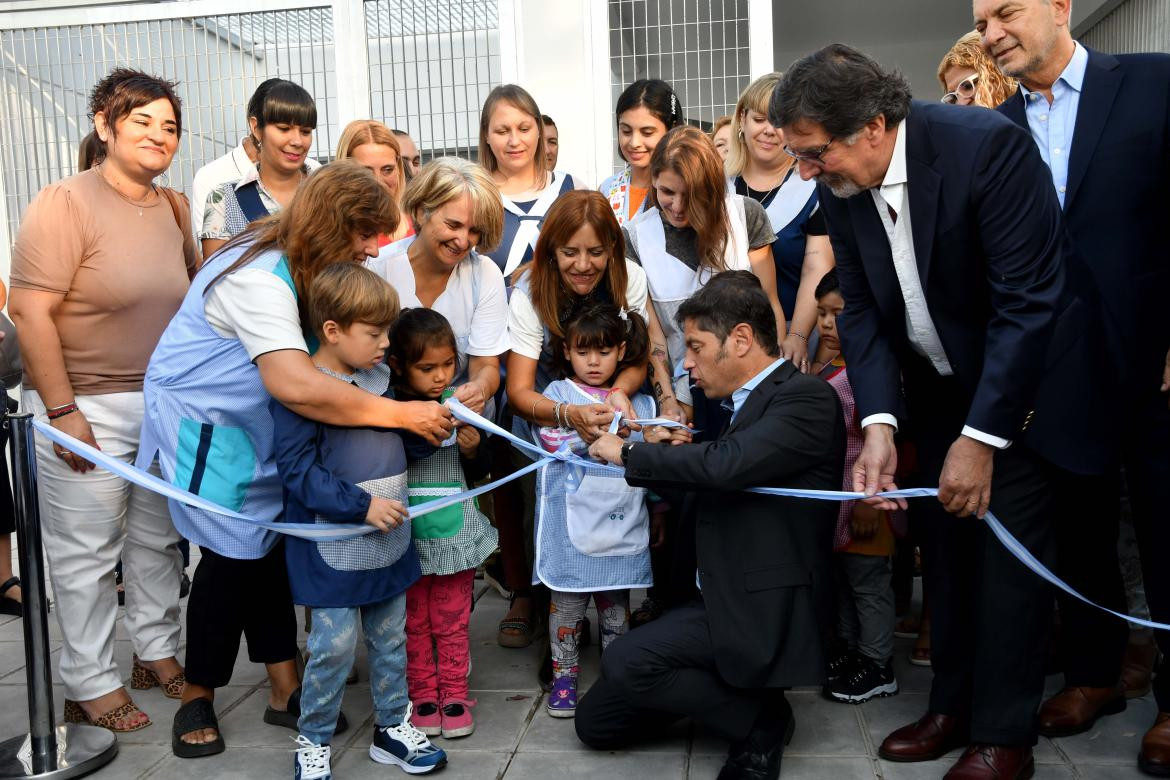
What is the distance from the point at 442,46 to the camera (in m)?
7.96

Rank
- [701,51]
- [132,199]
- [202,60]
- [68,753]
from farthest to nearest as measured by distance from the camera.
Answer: [202,60] → [701,51] → [132,199] → [68,753]

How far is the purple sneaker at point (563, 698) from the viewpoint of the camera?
354cm

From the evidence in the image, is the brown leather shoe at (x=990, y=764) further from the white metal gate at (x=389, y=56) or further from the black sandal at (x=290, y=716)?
the white metal gate at (x=389, y=56)

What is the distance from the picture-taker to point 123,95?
3.51 m

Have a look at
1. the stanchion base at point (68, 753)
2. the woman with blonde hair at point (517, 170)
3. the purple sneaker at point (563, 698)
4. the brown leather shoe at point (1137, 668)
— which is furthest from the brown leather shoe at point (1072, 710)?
the stanchion base at point (68, 753)

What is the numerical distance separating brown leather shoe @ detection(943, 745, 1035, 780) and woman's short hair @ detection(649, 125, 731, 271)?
176 centimetres

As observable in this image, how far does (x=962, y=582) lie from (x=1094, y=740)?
645 mm

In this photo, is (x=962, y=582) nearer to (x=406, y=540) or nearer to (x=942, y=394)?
(x=942, y=394)

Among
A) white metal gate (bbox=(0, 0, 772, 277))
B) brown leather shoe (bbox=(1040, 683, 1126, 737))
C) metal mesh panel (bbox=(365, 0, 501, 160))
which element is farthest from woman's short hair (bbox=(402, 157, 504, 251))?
metal mesh panel (bbox=(365, 0, 501, 160))

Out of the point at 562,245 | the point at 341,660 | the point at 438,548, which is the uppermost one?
the point at 562,245

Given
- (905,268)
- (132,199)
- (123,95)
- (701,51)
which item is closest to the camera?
(905,268)

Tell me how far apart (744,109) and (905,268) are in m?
1.62

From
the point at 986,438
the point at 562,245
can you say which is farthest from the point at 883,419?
the point at 562,245

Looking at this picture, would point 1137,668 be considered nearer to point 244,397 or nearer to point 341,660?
point 341,660
